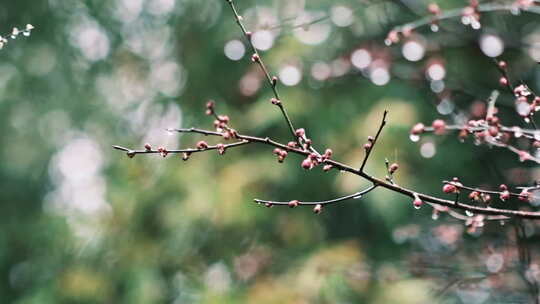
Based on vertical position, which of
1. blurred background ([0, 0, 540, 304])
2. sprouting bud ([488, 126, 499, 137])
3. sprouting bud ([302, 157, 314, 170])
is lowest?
sprouting bud ([302, 157, 314, 170])

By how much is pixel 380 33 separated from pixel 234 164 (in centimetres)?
136

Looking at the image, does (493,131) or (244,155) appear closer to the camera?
(493,131)

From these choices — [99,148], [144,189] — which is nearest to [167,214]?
[144,189]

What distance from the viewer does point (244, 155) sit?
329 cm

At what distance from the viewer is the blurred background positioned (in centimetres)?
254

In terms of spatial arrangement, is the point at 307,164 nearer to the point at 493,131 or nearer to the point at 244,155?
the point at 493,131

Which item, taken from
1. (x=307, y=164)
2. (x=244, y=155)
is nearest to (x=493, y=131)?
(x=307, y=164)

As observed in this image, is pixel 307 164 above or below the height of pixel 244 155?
below

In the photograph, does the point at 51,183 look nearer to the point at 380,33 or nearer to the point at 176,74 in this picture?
the point at 176,74

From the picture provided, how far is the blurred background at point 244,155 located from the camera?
8.32ft

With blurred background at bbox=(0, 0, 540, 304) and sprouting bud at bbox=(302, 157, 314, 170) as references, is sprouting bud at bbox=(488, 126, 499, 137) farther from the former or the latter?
blurred background at bbox=(0, 0, 540, 304)

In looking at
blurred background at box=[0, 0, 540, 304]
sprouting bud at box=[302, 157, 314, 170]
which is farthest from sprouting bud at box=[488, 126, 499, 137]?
blurred background at box=[0, 0, 540, 304]

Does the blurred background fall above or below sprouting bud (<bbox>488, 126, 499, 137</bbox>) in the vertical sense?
above

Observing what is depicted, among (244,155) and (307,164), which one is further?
(244,155)
